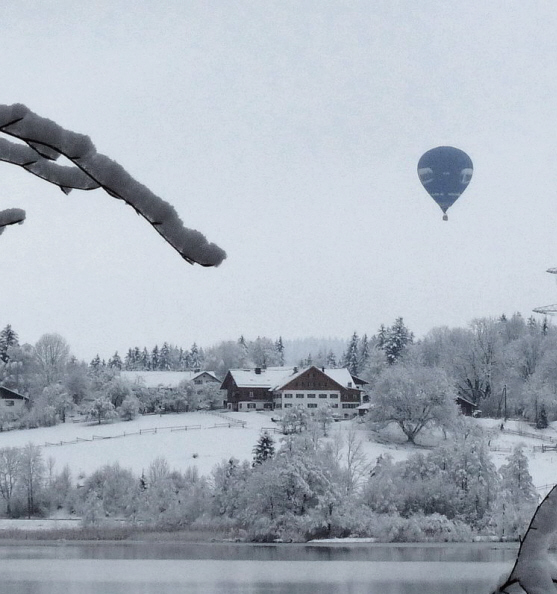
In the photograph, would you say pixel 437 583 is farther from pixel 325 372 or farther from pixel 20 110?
pixel 325 372

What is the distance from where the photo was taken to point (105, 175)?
100 cm

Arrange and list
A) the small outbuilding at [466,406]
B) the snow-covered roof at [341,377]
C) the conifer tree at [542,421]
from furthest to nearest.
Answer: the snow-covered roof at [341,377], the small outbuilding at [466,406], the conifer tree at [542,421]

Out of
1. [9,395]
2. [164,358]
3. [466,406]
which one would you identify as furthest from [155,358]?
[466,406]

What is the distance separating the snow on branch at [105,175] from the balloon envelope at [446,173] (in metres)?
23.3

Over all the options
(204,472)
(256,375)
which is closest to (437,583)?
(204,472)

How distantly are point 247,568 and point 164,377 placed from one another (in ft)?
108

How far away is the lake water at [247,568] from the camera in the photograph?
75.2 ft

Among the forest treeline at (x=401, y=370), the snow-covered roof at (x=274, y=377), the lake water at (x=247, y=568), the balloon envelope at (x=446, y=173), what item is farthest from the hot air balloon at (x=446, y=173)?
the snow-covered roof at (x=274, y=377)

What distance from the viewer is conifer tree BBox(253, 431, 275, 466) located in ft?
111

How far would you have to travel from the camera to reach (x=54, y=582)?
78.0 ft

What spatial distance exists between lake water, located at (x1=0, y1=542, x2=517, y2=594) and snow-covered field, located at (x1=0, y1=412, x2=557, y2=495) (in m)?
5.02

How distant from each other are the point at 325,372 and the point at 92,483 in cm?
2168

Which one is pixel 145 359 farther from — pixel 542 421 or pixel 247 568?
pixel 247 568

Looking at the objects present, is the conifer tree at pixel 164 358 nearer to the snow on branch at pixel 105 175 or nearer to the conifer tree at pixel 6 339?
the conifer tree at pixel 6 339
